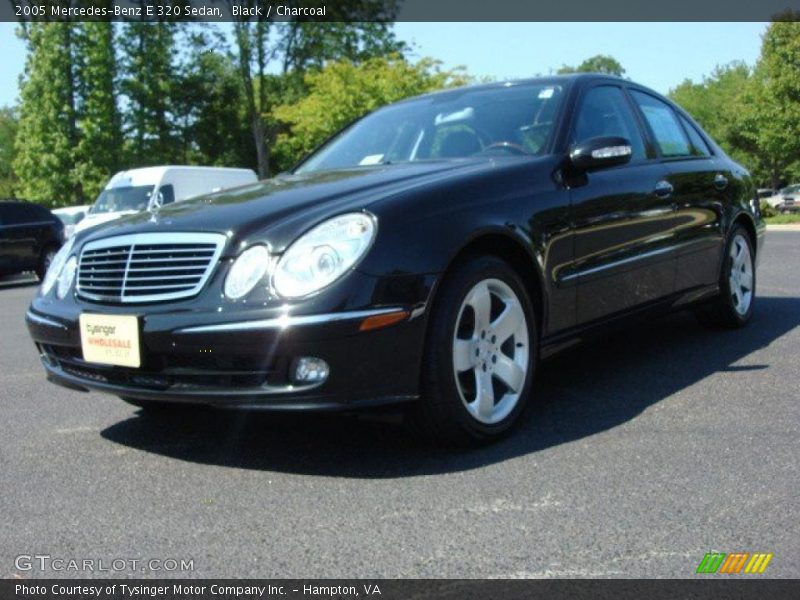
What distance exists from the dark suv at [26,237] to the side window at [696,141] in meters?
13.3

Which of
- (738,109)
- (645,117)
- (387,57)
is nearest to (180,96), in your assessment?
(387,57)

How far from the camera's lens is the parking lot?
2541 mm

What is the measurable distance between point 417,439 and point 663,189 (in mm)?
2162

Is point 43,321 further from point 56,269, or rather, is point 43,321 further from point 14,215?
point 14,215

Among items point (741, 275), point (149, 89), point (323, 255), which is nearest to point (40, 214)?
point (741, 275)

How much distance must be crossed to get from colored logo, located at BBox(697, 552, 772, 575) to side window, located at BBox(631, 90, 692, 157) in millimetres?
3013

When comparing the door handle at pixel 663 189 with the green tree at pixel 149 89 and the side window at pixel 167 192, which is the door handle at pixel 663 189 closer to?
the side window at pixel 167 192

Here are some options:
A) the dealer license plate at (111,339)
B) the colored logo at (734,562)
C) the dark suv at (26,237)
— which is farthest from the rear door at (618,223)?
the dark suv at (26,237)

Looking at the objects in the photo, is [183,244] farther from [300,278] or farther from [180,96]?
[180,96]

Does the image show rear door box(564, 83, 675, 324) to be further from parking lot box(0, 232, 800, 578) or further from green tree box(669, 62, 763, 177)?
green tree box(669, 62, 763, 177)

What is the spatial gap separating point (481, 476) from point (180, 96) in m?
42.1

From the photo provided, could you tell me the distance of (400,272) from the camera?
321cm

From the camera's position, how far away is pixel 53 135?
38469 millimetres

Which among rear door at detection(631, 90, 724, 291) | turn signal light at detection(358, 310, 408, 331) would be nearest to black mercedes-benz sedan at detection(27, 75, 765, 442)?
turn signal light at detection(358, 310, 408, 331)
